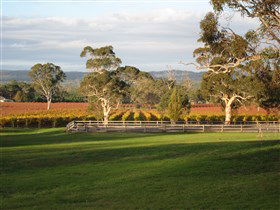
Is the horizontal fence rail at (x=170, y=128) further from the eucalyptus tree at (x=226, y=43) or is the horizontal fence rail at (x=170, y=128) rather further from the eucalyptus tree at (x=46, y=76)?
the eucalyptus tree at (x=46, y=76)

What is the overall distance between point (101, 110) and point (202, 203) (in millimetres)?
55769

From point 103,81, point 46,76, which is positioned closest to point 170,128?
point 103,81

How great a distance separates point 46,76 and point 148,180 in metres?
103

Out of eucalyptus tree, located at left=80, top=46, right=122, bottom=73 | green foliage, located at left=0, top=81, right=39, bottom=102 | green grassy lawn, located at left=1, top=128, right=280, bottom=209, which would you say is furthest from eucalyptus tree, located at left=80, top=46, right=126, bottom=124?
green foliage, located at left=0, top=81, right=39, bottom=102

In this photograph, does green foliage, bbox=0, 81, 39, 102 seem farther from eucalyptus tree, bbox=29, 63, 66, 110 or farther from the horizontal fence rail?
the horizontal fence rail

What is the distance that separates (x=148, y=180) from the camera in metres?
16.8

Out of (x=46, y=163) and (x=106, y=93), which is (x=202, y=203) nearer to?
(x=46, y=163)

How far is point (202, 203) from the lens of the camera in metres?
12.8

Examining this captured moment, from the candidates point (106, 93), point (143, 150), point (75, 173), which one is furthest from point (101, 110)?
point (75, 173)

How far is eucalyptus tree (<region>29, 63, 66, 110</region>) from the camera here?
116 metres

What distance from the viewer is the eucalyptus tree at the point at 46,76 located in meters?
116

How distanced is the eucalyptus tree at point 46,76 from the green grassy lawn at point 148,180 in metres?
92.2

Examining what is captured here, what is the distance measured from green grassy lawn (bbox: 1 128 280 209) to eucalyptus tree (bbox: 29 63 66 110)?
303 ft

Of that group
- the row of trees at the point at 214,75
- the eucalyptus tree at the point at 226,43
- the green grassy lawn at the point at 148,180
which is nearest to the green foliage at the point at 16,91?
the row of trees at the point at 214,75
